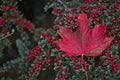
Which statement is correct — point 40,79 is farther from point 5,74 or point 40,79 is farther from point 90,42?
point 90,42

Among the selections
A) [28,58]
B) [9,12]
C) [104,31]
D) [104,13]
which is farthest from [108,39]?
[9,12]

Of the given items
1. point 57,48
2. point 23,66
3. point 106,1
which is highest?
point 106,1

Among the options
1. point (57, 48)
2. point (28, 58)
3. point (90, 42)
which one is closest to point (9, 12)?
point (28, 58)

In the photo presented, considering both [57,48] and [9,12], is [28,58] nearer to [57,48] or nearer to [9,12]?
[57,48]

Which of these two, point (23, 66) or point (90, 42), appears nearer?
point (90, 42)

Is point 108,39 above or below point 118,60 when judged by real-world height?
above

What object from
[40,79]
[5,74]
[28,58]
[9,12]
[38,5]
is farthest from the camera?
[38,5]

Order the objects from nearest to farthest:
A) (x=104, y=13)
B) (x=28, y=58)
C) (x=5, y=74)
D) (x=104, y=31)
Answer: (x=104, y=31), (x=104, y=13), (x=28, y=58), (x=5, y=74)
